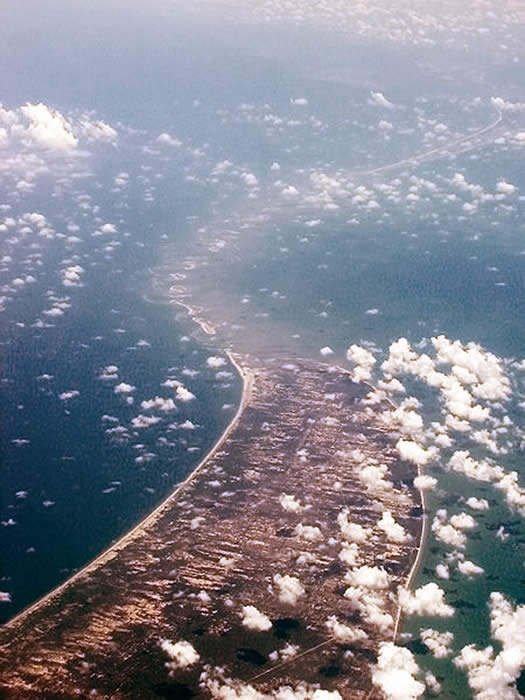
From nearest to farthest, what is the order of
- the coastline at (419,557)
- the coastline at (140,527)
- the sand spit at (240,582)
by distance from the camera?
1. the sand spit at (240,582)
2. the coastline at (419,557)
3. the coastline at (140,527)

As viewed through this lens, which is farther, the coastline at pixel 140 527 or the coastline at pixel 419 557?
the coastline at pixel 140 527

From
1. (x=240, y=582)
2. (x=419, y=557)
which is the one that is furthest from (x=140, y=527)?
(x=419, y=557)

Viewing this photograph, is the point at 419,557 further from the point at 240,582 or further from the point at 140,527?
the point at 140,527

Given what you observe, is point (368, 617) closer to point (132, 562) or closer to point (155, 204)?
point (132, 562)

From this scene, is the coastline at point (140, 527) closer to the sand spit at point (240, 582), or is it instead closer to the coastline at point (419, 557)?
the sand spit at point (240, 582)

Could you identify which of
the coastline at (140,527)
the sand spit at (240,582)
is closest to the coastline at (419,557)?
the sand spit at (240,582)

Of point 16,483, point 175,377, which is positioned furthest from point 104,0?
point 16,483

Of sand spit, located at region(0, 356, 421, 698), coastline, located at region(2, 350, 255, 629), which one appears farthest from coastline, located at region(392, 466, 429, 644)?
coastline, located at region(2, 350, 255, 629)
